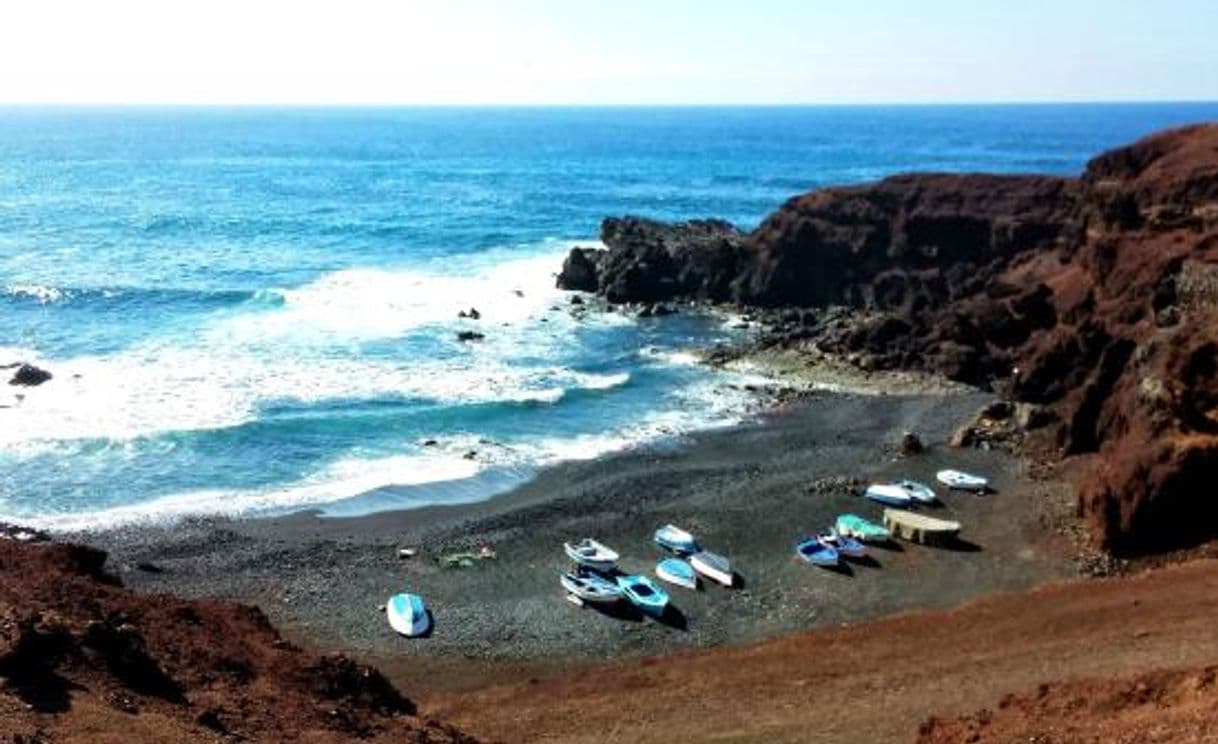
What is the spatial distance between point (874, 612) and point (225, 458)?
87.1 ft

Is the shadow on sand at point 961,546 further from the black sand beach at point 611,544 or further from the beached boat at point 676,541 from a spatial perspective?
the beached boat at point 676,541

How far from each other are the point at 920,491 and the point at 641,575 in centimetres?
1196

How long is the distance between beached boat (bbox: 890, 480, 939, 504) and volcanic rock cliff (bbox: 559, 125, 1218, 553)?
16.5 feet

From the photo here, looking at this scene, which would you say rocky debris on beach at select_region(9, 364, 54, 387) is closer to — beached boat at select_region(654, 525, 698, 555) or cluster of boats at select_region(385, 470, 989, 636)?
cluster of boats at select_region(385, 470, 989, 636)

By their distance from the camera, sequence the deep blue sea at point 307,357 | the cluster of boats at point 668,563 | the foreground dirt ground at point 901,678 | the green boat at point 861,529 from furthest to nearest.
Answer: the deep blue sea at point 307,357, the green boat at point 861,529, the cluster of boats at point 668,563, the foreground dirt ground at point 901,678

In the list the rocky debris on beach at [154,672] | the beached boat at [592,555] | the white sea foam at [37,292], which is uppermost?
the rocky debris on beach at [154,672]

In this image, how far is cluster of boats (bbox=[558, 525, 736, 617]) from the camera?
110ft

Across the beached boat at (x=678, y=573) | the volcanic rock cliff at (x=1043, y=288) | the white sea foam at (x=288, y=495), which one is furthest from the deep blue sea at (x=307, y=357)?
the beached boat at (x=678, y=573)

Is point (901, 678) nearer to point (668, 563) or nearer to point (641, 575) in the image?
point (668, 563)

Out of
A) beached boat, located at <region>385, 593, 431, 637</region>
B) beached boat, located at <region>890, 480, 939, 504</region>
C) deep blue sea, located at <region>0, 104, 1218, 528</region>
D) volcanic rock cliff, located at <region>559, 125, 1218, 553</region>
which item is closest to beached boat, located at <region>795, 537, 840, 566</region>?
beached boat, located at <region>890, 480, 939, 504</region>

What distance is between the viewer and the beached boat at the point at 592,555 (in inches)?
1411

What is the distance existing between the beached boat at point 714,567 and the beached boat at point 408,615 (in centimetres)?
865

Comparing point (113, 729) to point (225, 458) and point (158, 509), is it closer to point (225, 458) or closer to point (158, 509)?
point (158, 509)

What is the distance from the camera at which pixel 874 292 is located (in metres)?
73.1
